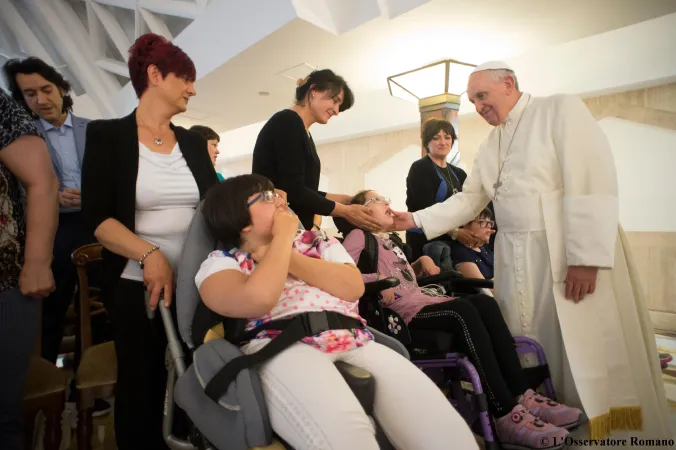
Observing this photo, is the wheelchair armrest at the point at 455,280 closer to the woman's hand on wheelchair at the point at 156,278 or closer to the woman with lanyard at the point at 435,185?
the woman with lanyard at the point at 435,185

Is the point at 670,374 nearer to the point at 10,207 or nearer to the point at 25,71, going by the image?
the point at 10,207

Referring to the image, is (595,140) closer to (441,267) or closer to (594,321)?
(594,321)

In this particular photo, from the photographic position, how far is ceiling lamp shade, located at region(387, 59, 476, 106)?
3549 mm

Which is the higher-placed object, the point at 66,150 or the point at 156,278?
the point at 66,150

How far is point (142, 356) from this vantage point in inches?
52.9

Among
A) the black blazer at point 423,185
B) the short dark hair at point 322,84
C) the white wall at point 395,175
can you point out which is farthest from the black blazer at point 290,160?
the white wall at point 395,175

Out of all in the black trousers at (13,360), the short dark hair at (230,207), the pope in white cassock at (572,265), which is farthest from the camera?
the pope in white cassock at (572,265)

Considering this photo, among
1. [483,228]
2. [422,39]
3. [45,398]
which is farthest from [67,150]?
[422,39]

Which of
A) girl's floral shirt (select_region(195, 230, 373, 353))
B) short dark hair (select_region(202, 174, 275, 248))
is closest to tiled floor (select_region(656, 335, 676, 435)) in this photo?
girl's floral shirt (select_region(195, 230, 373, 353))

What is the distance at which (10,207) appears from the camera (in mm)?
1229

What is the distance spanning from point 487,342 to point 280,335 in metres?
1.02

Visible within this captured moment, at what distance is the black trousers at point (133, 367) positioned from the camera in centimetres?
132

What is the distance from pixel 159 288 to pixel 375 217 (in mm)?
1232

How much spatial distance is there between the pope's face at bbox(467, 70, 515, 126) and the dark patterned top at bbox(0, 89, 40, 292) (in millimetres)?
1895
